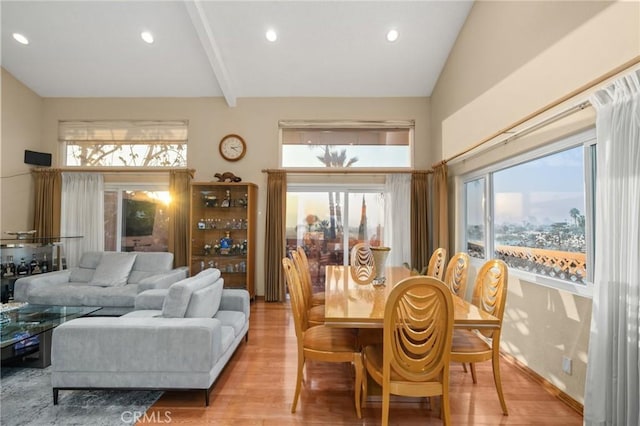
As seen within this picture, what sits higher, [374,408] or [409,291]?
[409,291]

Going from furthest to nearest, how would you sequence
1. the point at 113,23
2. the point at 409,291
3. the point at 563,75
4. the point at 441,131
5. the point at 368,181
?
the point at 368,181
the point at 441,131
the point at 113,23
the point at 563,75
the point at 409,291

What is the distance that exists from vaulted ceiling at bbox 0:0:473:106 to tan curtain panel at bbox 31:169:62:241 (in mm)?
1437

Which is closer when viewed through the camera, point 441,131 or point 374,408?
point 374,408

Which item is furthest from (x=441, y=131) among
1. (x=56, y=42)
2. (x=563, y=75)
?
(x=56, y=42)

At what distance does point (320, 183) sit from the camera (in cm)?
520

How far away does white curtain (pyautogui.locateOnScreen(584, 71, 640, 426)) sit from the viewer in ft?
5.33

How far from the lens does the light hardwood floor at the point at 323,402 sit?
2.04 m

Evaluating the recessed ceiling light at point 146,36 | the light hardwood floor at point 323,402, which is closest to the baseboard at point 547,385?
the light hardwood floor at point 323,402

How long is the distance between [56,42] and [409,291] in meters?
5.71

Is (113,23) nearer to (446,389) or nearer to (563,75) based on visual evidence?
(563,75)

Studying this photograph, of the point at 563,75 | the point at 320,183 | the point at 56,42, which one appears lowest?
the point at 320,183

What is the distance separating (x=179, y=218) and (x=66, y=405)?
3.18 m

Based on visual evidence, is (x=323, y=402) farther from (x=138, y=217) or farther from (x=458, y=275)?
(x=138, y=217)

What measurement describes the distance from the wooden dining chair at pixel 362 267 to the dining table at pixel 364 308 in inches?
4.1
